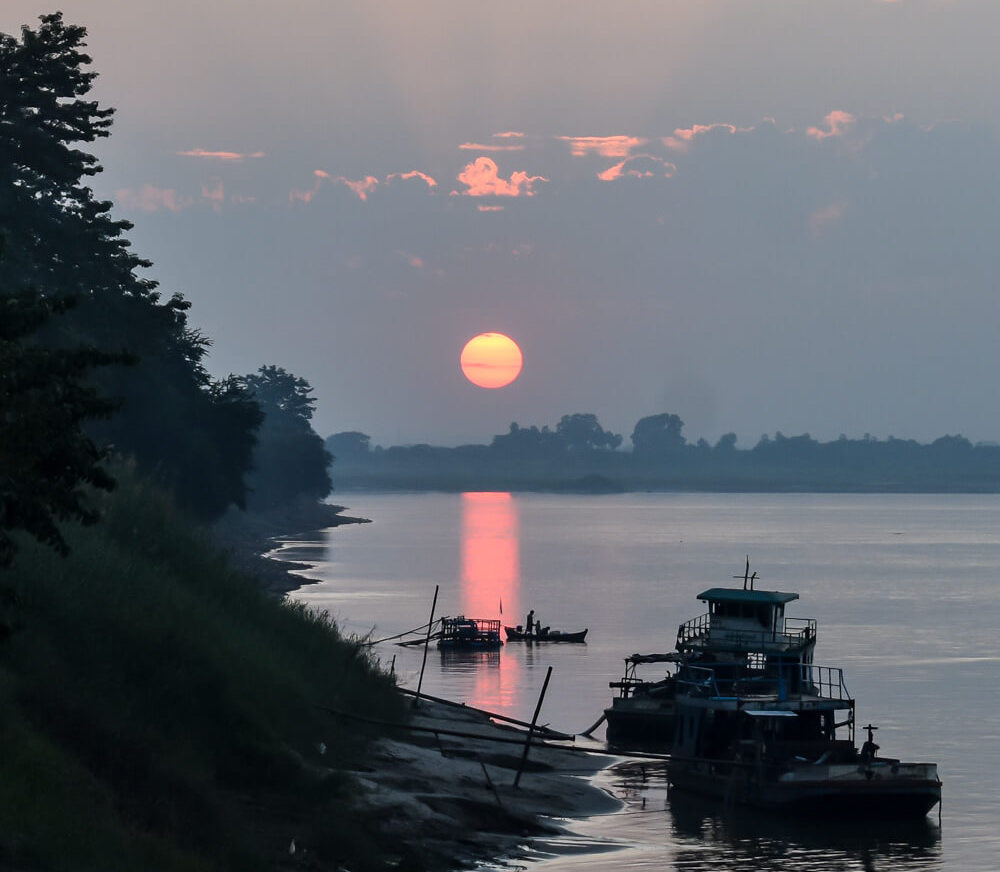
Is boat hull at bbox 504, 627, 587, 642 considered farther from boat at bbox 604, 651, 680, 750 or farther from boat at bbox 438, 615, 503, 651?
boat at bbox 604, 651, 680, 750

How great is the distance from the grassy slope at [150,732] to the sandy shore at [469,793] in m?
1.28

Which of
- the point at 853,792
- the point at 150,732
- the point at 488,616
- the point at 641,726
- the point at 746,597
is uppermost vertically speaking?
the point at 746,597

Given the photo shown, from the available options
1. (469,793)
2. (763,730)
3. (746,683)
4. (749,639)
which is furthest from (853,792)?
(749,639)

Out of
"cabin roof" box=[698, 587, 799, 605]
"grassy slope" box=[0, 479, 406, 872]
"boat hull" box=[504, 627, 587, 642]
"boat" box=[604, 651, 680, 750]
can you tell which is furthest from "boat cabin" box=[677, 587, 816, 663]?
"boat hull" box=[504, 627, 587, 642]

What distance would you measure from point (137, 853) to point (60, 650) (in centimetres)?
766

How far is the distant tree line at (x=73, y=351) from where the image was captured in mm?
18531

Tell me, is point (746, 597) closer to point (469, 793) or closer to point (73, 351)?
point (469, 793)

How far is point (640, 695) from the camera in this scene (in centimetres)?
6266

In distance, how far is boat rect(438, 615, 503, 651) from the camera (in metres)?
93.7

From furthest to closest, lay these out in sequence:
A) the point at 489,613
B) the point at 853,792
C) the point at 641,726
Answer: the point at 489,613 → the point at 641,726 → the point at 853,792

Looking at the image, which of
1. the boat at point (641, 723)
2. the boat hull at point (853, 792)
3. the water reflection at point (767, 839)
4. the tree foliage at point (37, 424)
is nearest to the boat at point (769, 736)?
the boat hull at point (853, 792)

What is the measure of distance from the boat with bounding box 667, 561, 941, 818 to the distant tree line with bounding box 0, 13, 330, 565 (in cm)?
2124

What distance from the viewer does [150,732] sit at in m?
30.1

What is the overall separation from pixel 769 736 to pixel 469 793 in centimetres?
1332
